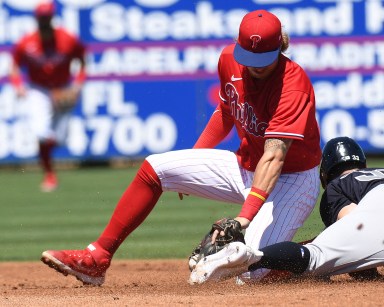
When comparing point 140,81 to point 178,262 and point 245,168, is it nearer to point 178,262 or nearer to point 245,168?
point 178,262

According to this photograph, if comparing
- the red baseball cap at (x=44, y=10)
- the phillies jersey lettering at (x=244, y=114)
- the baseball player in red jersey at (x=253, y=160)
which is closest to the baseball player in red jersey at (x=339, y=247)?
the baseball player in red jersey at (x=253, y=160)

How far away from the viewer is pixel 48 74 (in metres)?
14.5

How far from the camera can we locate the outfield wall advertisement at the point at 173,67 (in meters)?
14.6

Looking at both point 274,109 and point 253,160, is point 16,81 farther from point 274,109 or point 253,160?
point 274,109

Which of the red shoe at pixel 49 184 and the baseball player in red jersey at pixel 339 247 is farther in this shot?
the red shoe at pixel 49 184

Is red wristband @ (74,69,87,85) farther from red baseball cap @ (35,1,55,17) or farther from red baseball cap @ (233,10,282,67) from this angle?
red baseball cap @ (233,10,282,67)

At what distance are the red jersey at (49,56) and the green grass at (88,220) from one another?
5.69 ft

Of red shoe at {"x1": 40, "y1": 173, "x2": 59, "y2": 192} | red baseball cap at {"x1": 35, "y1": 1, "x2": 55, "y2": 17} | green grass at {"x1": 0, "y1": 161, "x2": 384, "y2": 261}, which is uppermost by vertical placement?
red baseball cap at {"x1": 35, "y1": 1, "x2": 55, "y2": 17}

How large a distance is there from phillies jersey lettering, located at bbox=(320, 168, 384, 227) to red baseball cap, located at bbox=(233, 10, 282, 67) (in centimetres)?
83

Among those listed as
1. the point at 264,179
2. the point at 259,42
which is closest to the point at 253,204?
the point at 264,179

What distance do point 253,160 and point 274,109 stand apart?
48 cm

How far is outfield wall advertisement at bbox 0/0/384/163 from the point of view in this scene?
14578 mm

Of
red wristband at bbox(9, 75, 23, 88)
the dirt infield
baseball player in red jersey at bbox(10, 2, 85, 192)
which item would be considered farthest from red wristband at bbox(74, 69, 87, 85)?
the dirt infield

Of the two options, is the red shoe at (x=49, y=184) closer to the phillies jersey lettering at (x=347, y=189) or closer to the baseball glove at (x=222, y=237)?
the phillies jersey lettering at (x=347, y=189)
